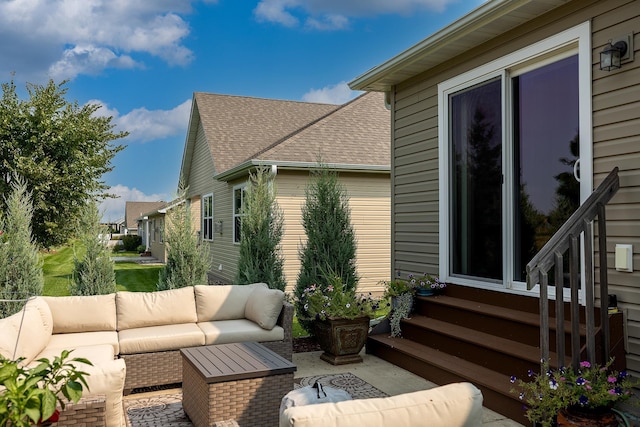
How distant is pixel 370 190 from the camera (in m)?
11.8

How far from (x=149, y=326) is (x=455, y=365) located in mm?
3098

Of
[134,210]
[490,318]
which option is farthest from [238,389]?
[134,210]

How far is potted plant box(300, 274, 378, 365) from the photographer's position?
228 inches

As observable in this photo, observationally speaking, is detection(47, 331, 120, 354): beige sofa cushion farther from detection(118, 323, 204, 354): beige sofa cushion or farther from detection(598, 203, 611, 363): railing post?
detection(598, 203, 611, 363): railing post

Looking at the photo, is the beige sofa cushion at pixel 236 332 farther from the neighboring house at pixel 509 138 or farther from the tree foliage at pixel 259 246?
the neighboring house at pixel 509 138

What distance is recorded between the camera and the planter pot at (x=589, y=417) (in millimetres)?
3158

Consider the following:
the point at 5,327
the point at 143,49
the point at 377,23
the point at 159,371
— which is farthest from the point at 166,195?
the point at 143,49

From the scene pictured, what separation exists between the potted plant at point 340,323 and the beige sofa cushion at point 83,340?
85.9 inches

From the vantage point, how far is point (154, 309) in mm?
5457

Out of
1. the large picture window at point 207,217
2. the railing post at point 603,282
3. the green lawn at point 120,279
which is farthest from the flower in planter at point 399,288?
the large picture window at point 207,217

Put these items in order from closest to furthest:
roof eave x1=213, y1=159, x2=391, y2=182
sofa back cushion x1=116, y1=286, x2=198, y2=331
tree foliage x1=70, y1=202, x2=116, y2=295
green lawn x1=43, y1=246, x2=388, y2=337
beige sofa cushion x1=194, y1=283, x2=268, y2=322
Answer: sofa back cushion x1=116, y1=286, x2=198, y2=331 < beige sofa cushion x1=194, y1=283, x2=268, y2=322 < tree foliage x1=70, y1=202, x2=116, y2=295 < roof eave x1=213, y1=159, x2=391, y2=182 < green lawn x1=43, y1=246, x2=388, y2=337

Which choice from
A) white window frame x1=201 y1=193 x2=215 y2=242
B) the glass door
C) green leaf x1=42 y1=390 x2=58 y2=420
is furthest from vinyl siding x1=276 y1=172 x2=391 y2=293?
green leaf x1=42 y1=390 x2=58 y2=420

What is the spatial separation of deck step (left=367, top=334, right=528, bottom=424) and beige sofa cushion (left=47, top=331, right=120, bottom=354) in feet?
9.31

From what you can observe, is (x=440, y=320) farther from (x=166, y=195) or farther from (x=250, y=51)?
(x=250, y=51)
